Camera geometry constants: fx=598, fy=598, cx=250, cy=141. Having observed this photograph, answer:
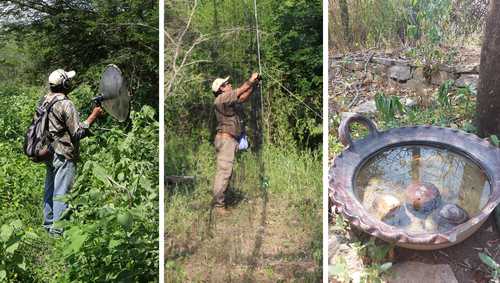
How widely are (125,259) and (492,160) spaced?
6.14 ft

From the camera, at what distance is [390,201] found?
115 inches

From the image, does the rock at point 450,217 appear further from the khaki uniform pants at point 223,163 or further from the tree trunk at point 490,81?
the khaki uniform pants at point 223,163

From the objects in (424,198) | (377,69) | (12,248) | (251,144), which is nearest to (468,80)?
(377,69)

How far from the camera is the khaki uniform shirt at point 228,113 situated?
3.13 m

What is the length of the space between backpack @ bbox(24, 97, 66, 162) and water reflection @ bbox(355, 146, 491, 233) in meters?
1.89

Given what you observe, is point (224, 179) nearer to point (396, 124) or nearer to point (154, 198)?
point (154, 198)

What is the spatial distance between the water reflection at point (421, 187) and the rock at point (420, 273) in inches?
7.3

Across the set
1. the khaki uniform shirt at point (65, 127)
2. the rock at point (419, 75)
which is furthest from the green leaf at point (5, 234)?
the rock at point (419, 75)

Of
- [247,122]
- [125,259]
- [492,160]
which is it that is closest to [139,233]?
[125,259]

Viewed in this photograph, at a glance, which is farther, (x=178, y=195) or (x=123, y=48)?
(x=123, y=48)

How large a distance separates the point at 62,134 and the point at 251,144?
121 cm

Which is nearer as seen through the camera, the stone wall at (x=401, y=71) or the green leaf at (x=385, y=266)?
the green leaf at (x=385, y=266)

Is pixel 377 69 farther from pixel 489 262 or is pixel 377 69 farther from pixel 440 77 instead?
pixel 489 262

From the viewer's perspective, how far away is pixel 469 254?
2859 mm
